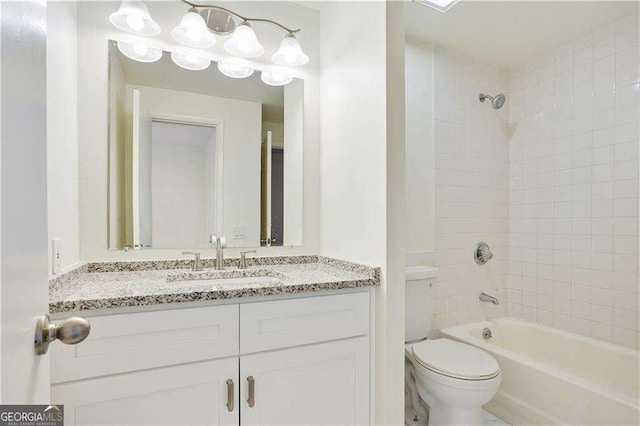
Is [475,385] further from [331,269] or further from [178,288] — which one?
[178,288]

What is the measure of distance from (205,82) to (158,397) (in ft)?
4.72

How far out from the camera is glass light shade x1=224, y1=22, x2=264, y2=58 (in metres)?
1.63

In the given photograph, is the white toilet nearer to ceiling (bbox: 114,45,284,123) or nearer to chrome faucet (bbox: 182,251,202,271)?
chrome faucet (bbox: 182,251,202,271)

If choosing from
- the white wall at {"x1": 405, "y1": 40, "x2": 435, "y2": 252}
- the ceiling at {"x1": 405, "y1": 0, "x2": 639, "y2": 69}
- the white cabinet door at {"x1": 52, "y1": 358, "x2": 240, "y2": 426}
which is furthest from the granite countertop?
the ceiling at {"x1": 405, "y1": 0, "x2": 639, "y2": 69}

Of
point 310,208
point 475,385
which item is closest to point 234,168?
point 310,208

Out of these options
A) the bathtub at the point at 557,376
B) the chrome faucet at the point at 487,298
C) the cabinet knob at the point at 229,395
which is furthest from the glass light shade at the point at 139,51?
the chrome faucet at the point at 487,298

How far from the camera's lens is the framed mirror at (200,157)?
154 centimetres

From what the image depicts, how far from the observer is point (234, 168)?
1.76 metres

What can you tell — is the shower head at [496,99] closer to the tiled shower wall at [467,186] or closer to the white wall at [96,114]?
the tiled shower wall at [467,186]

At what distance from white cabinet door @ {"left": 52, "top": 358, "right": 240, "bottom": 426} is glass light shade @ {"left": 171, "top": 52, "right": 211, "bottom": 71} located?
1.40m

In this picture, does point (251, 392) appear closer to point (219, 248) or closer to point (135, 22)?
point (219, 248)

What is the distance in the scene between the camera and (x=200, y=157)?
167cm

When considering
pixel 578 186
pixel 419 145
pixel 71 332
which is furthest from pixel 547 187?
pixel 71 332

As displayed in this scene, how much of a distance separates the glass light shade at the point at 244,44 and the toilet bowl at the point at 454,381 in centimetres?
182
